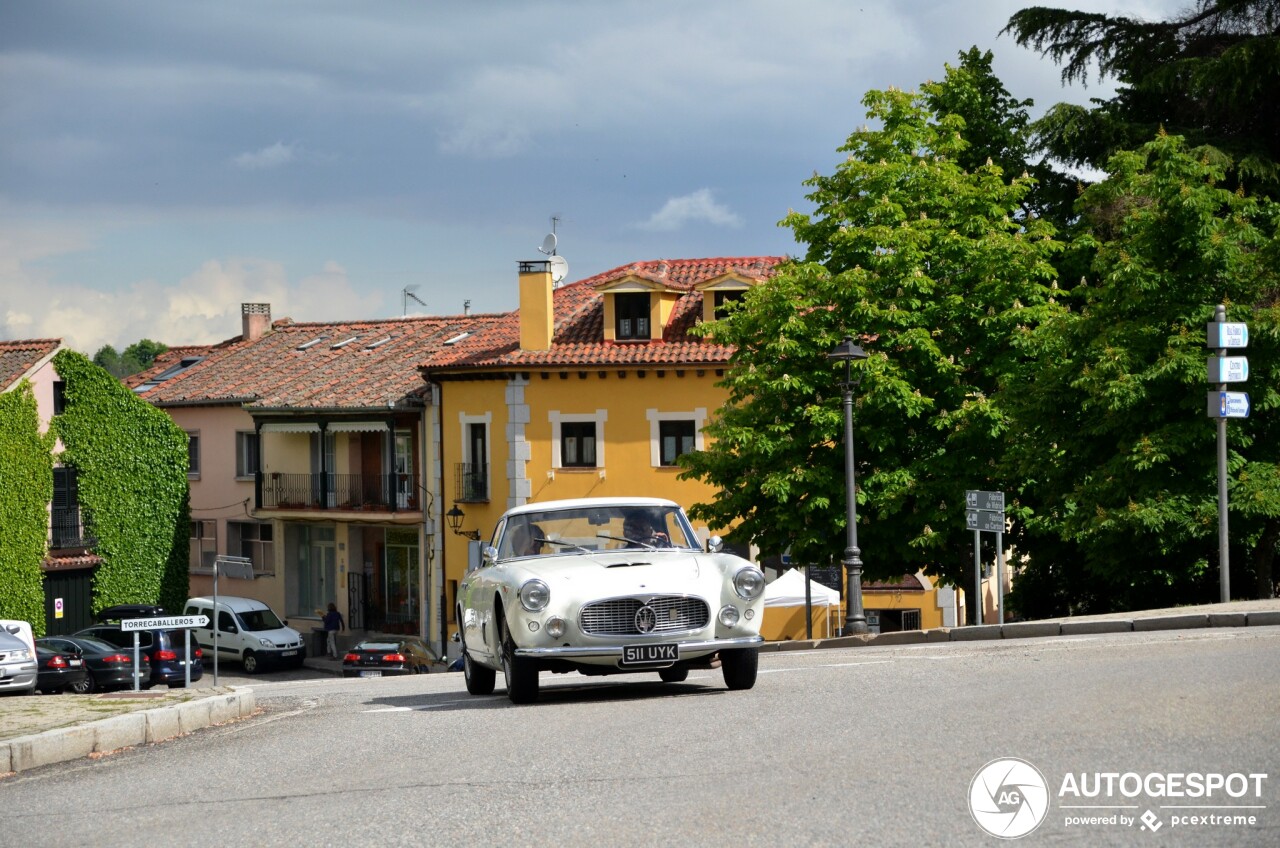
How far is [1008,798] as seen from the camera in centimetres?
707

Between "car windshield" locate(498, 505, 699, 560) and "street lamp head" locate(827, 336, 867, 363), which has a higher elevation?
"street lamp head" locate(827, 336, 867, 363)

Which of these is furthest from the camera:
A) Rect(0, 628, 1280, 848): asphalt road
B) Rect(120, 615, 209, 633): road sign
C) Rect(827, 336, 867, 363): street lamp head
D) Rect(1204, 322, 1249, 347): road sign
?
Rect(827, 336, 867, 363): street lamp head

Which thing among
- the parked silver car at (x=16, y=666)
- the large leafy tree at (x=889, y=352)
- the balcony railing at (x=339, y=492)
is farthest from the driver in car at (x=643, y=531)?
the balcony railing at (x=339, y=492)

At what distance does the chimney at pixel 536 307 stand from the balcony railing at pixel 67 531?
14927mm

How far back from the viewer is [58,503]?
4853 centimetres

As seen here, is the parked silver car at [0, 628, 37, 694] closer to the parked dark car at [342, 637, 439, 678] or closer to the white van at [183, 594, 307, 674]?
the parked dark car at [342, 637, 439, 678]

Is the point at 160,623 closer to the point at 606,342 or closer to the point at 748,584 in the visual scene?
the point at 748,584

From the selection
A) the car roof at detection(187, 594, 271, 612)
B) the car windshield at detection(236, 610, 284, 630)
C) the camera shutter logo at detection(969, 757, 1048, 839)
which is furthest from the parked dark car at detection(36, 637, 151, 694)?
the camera shutter logo at detection(969, 757, 1048, 839)

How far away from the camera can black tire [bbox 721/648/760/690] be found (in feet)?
42.1

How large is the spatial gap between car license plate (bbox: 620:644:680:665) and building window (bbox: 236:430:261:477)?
150 feet

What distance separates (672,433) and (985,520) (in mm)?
21584

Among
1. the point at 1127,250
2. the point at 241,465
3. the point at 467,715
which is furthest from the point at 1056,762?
the point at 241,465

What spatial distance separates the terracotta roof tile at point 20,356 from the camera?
155ft

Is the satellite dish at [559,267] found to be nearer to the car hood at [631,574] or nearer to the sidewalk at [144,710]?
the sidewalk at [144,710]
